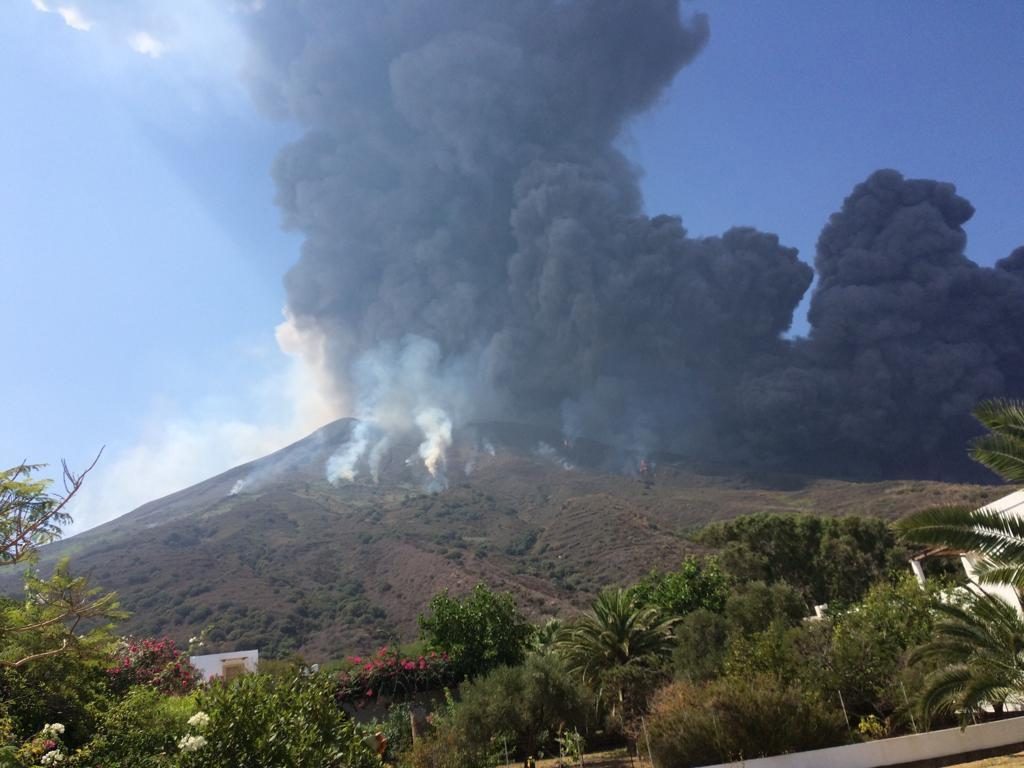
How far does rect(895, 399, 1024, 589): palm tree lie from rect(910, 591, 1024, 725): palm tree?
2.62 metres

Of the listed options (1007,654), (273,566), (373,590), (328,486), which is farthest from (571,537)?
(1007,654)

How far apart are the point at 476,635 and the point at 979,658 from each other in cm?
1621

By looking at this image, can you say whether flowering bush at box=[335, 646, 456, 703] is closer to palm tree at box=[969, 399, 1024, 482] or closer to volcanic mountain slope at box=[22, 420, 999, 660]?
palm tree at box=[969, 399, 1024, 482]

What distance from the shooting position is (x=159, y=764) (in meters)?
9.03

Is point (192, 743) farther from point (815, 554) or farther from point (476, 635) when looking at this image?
point (815, 554)

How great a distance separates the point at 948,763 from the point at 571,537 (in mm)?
71792

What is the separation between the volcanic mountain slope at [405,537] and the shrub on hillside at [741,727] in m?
45.5

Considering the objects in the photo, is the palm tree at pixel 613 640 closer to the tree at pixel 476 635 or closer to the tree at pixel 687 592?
the tree at pixel 476 635

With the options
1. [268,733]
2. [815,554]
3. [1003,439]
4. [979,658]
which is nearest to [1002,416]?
[1003,439]

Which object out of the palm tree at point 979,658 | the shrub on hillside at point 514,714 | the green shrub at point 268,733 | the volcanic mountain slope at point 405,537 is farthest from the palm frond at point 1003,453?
the volcanic mountain slope at point 405,537

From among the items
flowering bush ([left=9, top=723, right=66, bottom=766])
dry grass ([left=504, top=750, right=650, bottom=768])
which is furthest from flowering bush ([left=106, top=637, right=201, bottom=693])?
dry grass ([left=504, top=750, right=650, bottom=768])

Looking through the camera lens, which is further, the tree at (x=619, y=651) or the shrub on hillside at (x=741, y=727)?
the tree at (x=619, y=651)

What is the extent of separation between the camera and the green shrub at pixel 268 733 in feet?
23.0

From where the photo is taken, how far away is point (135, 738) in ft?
37.3
